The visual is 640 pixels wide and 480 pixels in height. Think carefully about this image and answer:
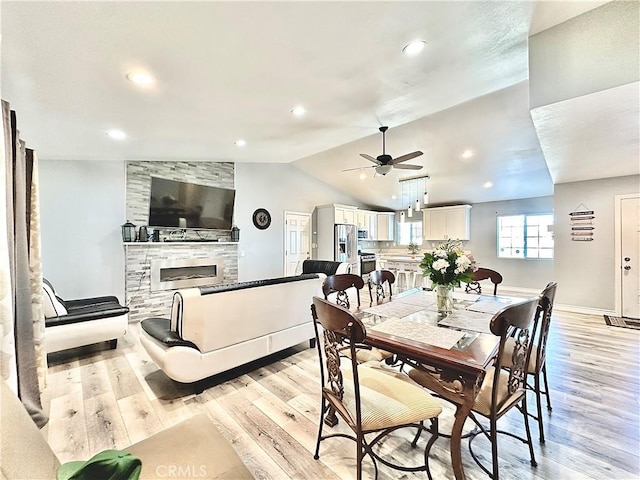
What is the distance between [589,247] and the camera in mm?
5008

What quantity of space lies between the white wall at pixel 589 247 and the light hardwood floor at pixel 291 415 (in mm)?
2021

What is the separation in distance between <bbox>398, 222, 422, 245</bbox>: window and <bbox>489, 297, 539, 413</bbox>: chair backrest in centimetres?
750

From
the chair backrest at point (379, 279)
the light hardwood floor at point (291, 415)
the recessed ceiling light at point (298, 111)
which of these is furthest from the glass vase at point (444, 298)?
the recessed ceiling light at point (298, 111)

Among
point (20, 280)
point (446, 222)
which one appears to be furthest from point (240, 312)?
point (446, 222)

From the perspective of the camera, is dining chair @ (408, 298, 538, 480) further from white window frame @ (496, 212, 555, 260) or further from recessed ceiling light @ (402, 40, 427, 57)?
white window frame @ (496, 212, 555, 260)

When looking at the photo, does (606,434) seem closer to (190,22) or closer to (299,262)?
(190,22)

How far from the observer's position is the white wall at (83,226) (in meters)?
4.14

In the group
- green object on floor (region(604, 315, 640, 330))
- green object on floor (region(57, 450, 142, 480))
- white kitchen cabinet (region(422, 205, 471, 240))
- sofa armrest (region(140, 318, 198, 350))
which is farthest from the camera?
white kitchen cabinet (region(422, 205, 471, 240))

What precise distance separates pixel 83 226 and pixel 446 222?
8320 mm

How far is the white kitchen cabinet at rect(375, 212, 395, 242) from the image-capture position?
912 centimetres

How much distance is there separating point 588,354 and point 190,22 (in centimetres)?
505

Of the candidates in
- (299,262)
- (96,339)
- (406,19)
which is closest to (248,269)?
(299,262)

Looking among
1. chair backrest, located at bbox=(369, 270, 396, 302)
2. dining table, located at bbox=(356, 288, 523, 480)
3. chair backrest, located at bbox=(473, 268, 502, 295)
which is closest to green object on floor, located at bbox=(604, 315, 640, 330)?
chair backrest, located at bbox=(473, 268, 502, 295)

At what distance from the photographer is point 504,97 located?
3.68 metres
